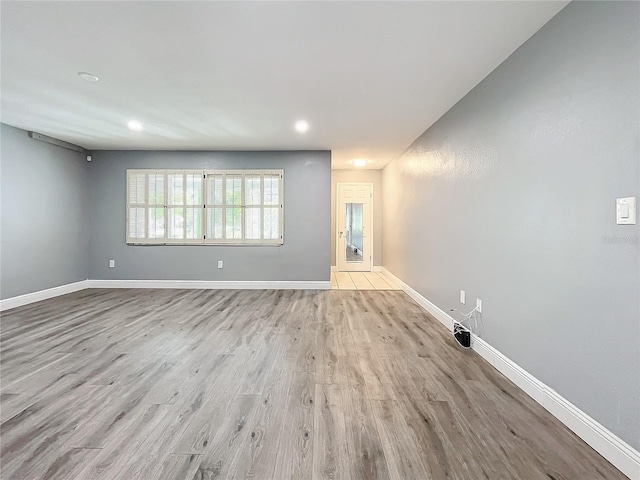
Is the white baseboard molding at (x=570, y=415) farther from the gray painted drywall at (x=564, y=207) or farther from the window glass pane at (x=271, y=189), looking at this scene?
the window glass pane at (x=271, y=189)

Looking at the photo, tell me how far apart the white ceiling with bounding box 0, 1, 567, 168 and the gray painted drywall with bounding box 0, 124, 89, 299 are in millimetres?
563

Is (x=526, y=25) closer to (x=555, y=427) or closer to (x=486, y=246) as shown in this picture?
(x=486, y=246)

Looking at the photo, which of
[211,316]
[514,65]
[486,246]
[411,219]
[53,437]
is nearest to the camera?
[53,437]

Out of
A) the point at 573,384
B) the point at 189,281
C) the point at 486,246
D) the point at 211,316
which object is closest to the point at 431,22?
the point at 486,246

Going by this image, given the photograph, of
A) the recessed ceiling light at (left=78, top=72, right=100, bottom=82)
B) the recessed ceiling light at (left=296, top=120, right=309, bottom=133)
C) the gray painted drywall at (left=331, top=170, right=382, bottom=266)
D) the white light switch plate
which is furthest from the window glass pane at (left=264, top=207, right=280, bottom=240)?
the white light switch plate

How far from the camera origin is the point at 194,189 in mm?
5922

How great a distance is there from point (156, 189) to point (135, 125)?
178 cm

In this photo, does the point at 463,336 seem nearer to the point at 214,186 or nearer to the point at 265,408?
the point at 265,408

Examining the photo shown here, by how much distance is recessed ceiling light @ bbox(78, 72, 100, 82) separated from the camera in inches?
112

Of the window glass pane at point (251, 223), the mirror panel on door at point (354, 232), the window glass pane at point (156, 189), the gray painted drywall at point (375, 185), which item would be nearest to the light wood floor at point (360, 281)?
the mirror panel on door at point (354, 232)

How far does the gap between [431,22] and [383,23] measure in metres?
0.31

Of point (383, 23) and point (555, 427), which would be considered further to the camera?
point (383, 23)

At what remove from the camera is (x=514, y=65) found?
2.45 m

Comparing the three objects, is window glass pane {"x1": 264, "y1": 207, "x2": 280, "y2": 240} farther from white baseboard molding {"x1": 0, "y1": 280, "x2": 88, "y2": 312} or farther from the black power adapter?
the black power adapter
